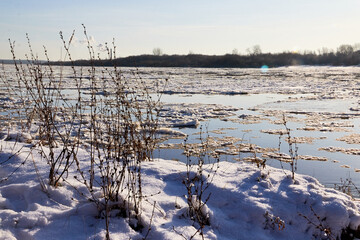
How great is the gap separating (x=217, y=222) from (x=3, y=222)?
1.93 meters

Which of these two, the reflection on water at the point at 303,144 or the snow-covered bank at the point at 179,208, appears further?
the reflection on water at the point at 303,144

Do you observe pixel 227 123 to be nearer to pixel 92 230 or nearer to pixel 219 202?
pixel 219 202

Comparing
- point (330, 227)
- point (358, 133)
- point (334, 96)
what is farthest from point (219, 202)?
point (334, 96)

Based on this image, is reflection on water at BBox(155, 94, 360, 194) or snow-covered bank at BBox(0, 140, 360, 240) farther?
reflection on water at BBox(155, 94, 360, 194)

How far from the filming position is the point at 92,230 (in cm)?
288

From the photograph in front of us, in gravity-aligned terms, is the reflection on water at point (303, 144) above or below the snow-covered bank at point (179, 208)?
below

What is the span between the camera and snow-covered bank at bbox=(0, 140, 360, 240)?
114 inches

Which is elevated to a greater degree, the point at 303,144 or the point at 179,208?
the point at 179,208

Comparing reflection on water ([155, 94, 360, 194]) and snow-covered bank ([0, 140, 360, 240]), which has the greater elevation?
snow-covered bank ([0, 140, 360, 240])

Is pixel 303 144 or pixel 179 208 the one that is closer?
pixel 179 208

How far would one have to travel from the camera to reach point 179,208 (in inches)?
134

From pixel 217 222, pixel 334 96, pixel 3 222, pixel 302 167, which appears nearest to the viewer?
pixel 3 222

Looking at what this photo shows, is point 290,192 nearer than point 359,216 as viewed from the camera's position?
No

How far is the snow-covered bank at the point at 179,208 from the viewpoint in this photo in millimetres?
2889
